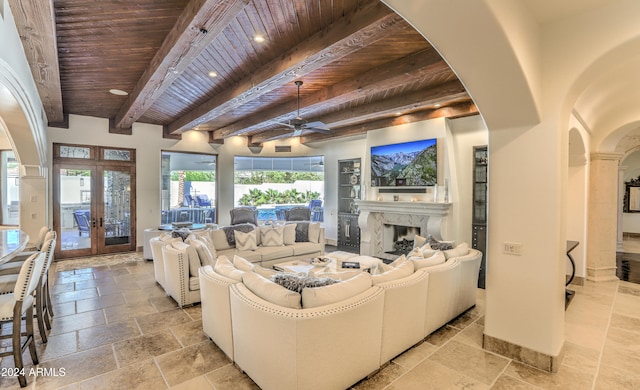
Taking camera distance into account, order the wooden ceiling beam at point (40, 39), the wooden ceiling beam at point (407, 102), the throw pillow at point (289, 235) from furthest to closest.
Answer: the throw pillow at point (289, 235) → the wooden ceiling beam at point (407, 102) → the wooden ceiling beam at point (40, 39)

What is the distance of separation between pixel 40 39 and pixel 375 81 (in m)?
3.70

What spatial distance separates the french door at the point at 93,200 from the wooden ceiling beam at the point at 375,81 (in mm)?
4319

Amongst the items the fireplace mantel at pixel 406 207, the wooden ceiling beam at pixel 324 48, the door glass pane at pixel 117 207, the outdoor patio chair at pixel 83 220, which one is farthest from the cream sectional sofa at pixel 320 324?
the outdoor patio chair at pixel 83 220

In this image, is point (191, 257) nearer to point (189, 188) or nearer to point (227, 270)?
point (227, 270)

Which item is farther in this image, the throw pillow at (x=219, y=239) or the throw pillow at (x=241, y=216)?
the throw pillow at (x=241, y=216)

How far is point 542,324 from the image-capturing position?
2.81 meters

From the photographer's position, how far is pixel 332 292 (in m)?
2.39

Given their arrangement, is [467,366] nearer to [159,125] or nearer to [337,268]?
[337,268]

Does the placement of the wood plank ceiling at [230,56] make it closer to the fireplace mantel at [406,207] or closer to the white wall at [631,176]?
the fireplace mantel at [406,207]

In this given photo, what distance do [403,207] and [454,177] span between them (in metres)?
1.20

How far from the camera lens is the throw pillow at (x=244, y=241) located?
5.82m

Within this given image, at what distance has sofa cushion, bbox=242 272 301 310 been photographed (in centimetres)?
228

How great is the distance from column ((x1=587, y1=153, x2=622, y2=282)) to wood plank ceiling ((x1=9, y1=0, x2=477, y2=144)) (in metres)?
2.58

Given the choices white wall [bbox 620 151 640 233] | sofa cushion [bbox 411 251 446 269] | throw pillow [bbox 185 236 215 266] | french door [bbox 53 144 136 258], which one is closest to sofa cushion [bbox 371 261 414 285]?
sofa cushion [bbox 411 251 446 269]
